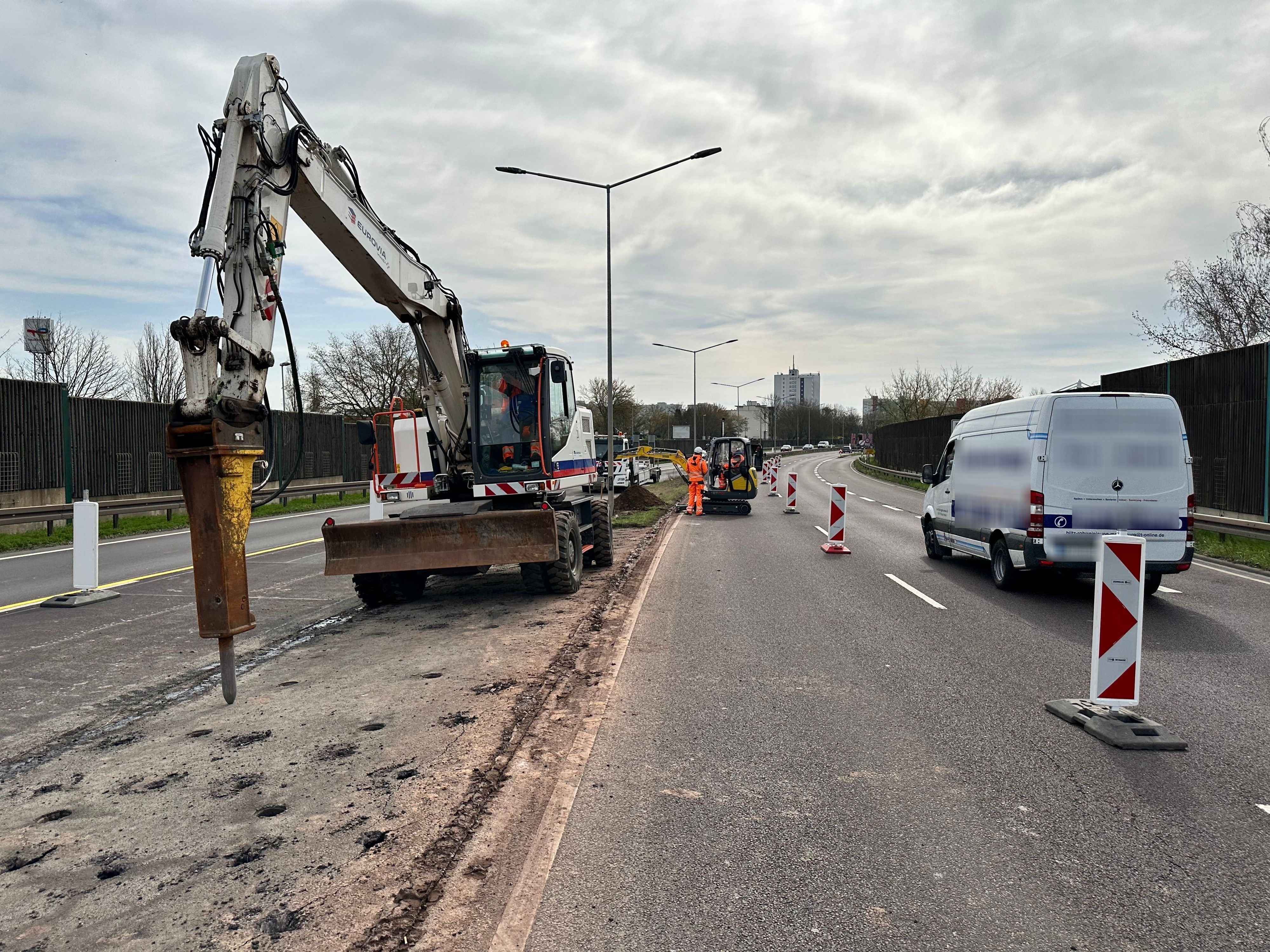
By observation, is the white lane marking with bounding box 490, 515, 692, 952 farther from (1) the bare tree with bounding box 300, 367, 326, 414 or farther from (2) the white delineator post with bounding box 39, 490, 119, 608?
(1) the bare tree with bounding box 300, 367, 326, 414

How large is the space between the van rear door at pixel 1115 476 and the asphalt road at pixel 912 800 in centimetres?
124

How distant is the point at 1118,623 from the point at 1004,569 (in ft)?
17.7

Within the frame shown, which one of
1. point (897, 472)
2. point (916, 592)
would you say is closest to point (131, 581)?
point (916, 592)

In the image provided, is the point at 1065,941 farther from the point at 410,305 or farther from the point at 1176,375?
the point at 1176,375

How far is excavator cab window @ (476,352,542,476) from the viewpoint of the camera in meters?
10.3

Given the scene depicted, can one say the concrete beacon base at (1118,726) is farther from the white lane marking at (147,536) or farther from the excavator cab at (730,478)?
the excavator cab at (730,478)

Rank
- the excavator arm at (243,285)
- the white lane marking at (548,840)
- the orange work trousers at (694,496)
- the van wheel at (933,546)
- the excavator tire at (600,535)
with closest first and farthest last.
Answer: the white lane marking at (548,840) < the excavator arm at (243,285) < the excavator tire at (600,535) < the van wheel at (933,546) < the orange work trousers at (694,496)

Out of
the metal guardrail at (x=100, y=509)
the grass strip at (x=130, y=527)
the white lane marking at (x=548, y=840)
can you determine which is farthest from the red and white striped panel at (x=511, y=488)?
the metal guardrail at (x=100, y=509)

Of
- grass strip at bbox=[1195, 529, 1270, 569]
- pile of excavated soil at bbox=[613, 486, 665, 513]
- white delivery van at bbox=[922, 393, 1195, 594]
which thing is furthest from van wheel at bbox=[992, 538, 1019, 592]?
pile of excavated soil at bbox=[613, 486, 665, 513]

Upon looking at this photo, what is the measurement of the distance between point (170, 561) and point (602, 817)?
12640 millimetres

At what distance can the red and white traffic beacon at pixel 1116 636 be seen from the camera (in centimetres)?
517

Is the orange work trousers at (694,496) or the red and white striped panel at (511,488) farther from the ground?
the red and white striped panel at (511,488)

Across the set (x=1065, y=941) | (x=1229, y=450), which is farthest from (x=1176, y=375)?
(x=1065, y=941)

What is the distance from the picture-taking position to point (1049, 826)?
12.5ft
